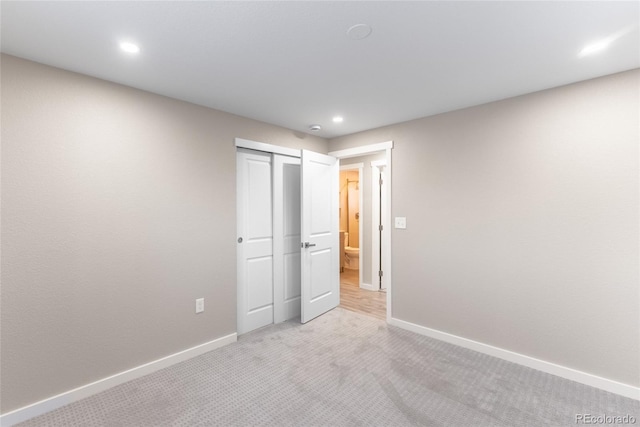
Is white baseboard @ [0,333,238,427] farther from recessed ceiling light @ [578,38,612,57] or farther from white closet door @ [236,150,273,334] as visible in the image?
recessed ceiling light @ [578,38,612,57]

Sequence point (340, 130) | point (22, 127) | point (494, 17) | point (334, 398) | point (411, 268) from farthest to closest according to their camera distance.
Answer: point (340, 130)
point (411, 268)
point (334, 398)
point (22, 127)
point (494, 17)

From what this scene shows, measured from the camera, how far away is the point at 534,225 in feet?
8.02

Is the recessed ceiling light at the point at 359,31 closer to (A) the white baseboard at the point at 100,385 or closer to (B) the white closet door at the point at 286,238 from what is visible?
(B) the white closet door at the point at 286,238

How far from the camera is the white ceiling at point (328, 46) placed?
141 cm

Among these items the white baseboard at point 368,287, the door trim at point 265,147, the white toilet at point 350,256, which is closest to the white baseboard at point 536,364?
the white baseboard at point 368,287

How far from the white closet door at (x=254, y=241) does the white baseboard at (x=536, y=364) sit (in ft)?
5.50

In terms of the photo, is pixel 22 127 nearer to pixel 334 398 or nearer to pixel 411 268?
pixel 334 398

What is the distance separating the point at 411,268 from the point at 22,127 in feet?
11.3

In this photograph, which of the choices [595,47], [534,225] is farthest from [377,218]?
[595,47]

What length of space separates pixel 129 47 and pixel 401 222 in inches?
112

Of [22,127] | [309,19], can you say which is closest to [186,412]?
[22,127]

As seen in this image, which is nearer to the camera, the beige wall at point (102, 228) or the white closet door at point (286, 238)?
the beige wall at point (102, 228)

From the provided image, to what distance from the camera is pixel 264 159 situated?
334 centimetres

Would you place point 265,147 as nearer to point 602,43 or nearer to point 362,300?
point 362,300
